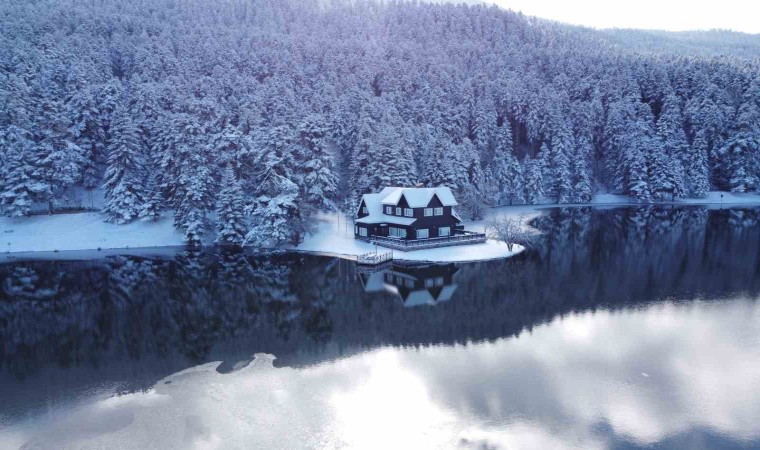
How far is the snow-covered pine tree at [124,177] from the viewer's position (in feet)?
189

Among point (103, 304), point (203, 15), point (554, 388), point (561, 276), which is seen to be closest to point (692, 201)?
point (561, 276)

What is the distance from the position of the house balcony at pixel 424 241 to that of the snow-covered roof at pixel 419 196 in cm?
A: 380

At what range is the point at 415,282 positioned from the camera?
129 feet

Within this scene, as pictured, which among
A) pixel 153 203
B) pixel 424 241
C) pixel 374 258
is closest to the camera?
pixel 374 258

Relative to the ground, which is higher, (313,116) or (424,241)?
(313,116)

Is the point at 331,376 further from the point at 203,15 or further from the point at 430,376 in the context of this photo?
the point at 203,15

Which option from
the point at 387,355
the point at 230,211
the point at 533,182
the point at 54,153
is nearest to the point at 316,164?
the point at 230,211

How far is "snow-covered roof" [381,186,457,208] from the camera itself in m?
51.9

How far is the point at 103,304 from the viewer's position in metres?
35.6

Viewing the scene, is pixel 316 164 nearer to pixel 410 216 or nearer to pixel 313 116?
pixel 313 116

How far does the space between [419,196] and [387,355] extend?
96.6 feet

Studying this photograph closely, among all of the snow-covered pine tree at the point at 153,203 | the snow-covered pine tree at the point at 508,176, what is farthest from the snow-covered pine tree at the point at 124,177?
the snow-covered pine tree at the point at 508,176

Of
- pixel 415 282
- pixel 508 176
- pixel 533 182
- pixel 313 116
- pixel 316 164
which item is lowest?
pixel 415 282

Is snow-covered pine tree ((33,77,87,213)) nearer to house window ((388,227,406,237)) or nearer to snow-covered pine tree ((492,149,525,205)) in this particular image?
house window ((388,227,406,237))
